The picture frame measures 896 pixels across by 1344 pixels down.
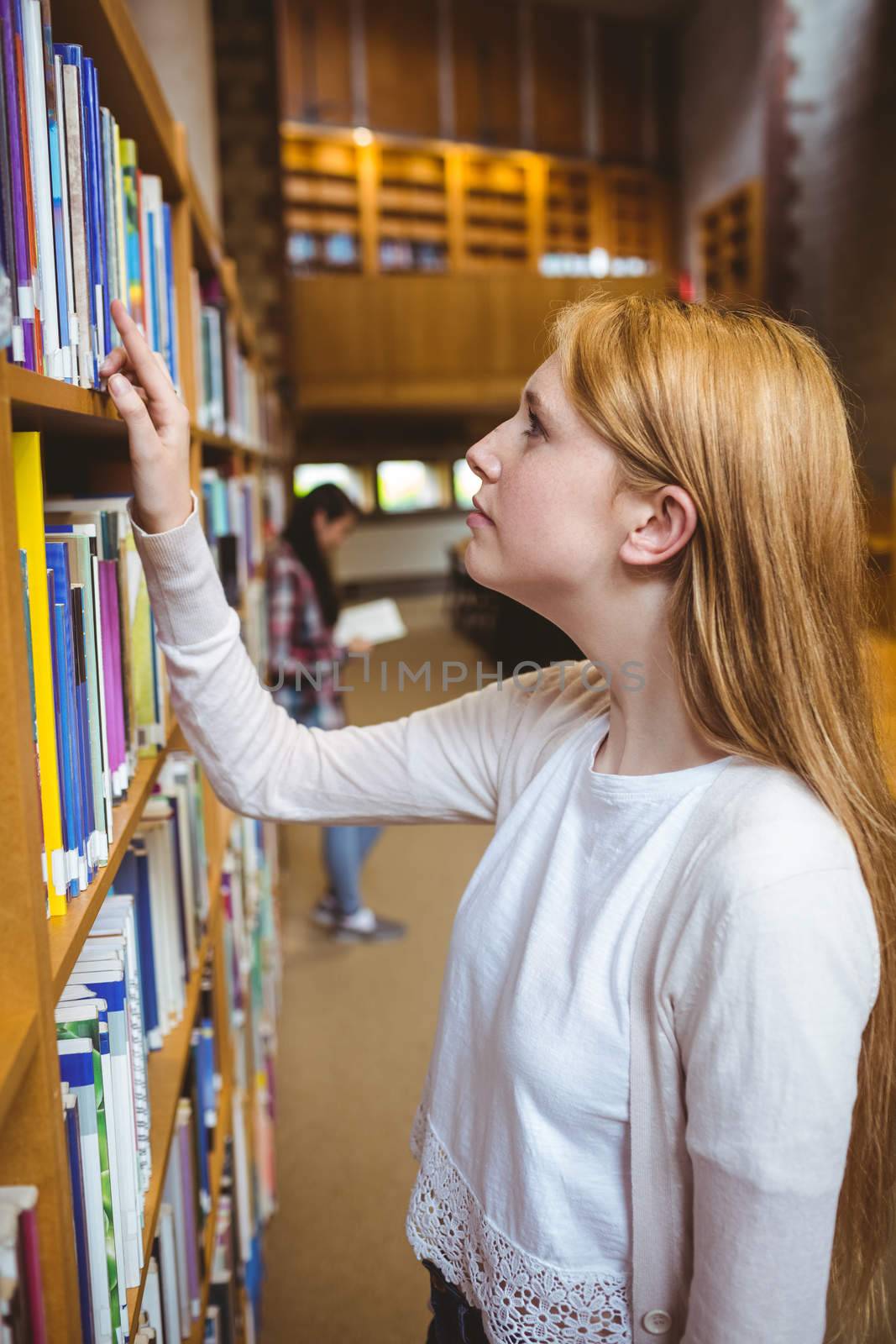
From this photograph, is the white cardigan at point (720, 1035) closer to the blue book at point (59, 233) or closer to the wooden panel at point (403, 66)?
the blue book at point (59, 233)

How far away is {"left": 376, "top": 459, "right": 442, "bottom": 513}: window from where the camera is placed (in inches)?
517

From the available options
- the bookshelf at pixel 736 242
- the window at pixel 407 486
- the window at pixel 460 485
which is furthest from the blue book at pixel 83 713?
the window at pixel 460 485

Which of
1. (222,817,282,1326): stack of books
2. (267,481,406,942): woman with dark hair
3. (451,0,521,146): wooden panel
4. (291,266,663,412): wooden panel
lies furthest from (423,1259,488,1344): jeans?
(451,0,521,146): wooden panel

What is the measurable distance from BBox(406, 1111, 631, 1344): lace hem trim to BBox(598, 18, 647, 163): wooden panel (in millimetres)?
14017

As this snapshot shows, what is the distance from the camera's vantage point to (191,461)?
1596mm

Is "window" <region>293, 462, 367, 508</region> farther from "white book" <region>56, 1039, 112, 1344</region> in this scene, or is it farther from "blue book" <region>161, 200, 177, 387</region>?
"white book" <region>56, 1039, 112, 1344</region>

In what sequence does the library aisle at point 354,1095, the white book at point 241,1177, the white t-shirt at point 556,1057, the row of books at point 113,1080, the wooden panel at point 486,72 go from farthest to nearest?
1. the wooden panel at point 486,72
2. the library aisle at point 354,1095
3. the white book at point 241,1177
4. the white t-shirt at point 556,1057
5. the row of books at point 113,1080

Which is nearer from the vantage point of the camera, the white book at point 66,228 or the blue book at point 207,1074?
the white book at point 66,228

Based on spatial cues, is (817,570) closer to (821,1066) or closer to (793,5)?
(821,1066)

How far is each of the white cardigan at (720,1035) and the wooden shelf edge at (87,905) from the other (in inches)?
4.5

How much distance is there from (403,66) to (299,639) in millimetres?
10773

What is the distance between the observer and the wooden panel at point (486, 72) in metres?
12.2

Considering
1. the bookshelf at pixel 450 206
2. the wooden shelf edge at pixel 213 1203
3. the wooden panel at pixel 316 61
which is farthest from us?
the bookshelf at pixel 450 206

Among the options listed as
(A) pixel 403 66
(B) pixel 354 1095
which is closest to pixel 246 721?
(B) pixel 354 1095
